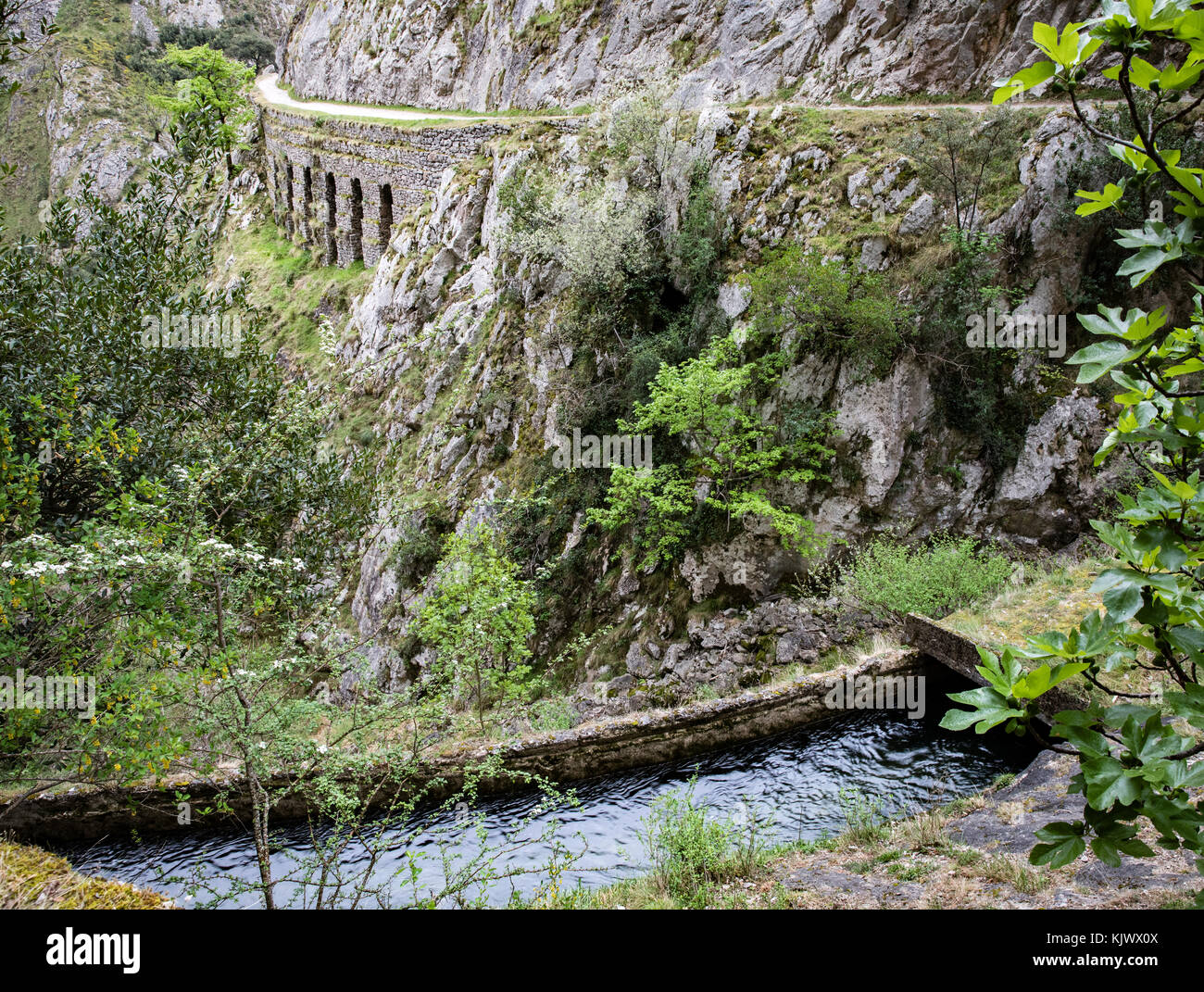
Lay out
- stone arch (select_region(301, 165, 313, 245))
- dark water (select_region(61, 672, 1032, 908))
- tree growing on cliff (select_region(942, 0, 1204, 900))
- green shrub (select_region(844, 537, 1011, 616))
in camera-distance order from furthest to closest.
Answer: stone arch (select_region(301, 165, 313, 245)) < green shrub (select_region(844, 537, 1011, 616)) < dark water (select_region(61, 672, 1032, 908)) < tree growing on cliff (select_region(942, 0, 1204, 900))

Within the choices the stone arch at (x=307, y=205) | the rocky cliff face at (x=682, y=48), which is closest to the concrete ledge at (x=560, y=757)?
the rocky cliff face at (x=682, y=48)

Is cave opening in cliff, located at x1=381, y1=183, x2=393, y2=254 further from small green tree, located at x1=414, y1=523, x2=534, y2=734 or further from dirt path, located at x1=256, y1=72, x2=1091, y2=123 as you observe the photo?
small green tree, located at x1=414, y1=523, x2=534, y2=734

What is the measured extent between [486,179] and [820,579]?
18154 mm

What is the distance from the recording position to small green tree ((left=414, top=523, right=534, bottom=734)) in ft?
28.6

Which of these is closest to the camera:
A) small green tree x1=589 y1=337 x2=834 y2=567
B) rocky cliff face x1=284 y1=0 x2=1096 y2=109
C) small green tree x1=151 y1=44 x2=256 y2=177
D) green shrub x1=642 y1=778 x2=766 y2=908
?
green shrub x1=642 y1=778 x2=766 y2=908

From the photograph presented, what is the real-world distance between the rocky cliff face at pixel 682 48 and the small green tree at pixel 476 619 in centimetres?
1556

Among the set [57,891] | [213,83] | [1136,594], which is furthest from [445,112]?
[1136,594]

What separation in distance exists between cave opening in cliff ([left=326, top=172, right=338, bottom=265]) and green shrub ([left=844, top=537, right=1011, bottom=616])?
3025cm

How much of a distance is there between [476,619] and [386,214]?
2638 centimetres

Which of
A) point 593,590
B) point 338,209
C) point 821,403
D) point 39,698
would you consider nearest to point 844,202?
point 821,403

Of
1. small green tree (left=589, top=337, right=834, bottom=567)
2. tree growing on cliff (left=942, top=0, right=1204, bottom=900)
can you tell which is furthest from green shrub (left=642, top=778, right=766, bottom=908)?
small green tree (left=589, top=337, right=834, bottom=567)

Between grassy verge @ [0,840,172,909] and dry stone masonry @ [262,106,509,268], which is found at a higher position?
dry stone masonry @ [262,106,509,268]

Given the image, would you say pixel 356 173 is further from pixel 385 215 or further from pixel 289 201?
pixel 289 201

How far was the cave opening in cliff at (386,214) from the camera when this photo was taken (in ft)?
95.6
